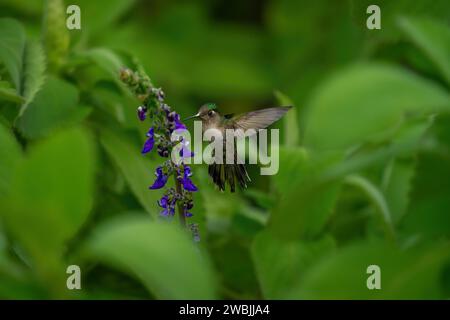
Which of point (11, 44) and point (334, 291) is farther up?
point (11, 44)

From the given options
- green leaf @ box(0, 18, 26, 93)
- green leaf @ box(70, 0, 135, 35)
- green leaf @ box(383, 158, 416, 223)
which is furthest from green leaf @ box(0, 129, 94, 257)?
green leaf @ box(70, 0, 135, 35)

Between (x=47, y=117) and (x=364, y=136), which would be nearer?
(x=364, y=136)

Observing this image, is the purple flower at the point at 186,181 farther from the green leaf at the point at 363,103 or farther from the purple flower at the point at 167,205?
the green leaf at the point at 363,103

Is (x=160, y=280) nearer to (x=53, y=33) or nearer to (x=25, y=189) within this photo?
(x=25, y=189)

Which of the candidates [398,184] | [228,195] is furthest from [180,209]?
[228,195]

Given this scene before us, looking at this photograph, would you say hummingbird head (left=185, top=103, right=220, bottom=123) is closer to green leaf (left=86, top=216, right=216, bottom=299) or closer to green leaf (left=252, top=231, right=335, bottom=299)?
green leaf (left=252, top=231, right=335, bottom=299)

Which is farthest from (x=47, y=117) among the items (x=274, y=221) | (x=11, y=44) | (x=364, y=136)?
(x=364, y=136)

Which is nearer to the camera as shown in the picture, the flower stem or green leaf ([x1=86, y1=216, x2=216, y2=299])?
green leaf ([x1=86, y1=216, x2=216, y2=299])
